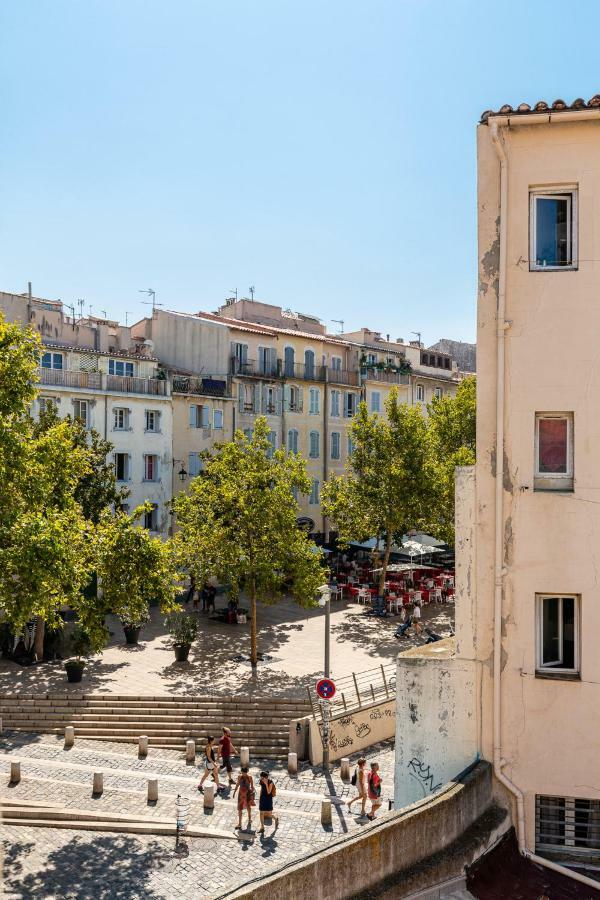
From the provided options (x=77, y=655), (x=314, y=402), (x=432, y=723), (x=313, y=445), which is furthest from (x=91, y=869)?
(x=314, y=402)

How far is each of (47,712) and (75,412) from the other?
1791 cm

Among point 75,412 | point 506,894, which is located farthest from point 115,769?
point 75,412

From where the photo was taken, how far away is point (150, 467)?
1539 inches

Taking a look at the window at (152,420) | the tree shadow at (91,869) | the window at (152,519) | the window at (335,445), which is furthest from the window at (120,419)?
the tree shadow at (91,869)

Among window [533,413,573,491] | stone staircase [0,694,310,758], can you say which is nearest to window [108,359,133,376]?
stone staircase [0,694,310,758]

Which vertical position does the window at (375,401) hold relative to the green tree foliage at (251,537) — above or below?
above

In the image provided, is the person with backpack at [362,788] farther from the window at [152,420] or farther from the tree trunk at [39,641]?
the window at [152,420]

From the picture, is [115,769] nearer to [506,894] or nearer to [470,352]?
[506,894]

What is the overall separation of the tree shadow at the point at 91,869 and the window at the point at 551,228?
38.7 feet

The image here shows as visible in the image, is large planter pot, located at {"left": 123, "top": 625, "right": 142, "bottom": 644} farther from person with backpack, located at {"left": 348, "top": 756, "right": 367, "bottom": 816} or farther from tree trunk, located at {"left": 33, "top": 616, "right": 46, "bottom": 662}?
person with backpack, located at {"left": 348, "top": 756, "right": 367, "bottom": 816}

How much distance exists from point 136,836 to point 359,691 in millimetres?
9142

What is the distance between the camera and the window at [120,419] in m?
37.9

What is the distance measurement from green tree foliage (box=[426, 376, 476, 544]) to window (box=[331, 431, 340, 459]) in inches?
258

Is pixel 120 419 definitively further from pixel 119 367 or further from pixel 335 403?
pixel 335 403
